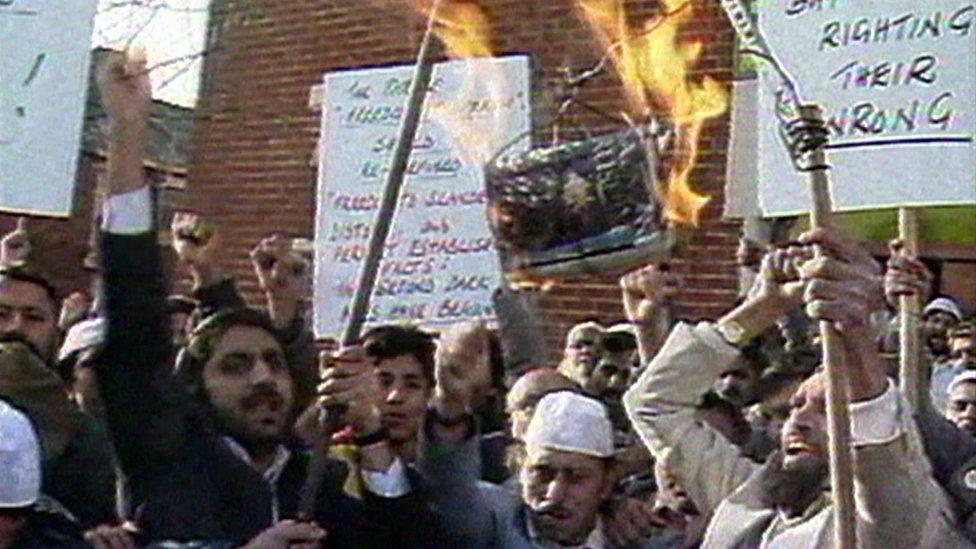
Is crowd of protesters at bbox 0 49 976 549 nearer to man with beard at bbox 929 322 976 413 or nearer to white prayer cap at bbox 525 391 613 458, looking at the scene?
white prayer cap at bbox 525 391 613 458

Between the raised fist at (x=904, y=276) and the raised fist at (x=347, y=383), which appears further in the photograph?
the raised fist at (x=904, y=276)

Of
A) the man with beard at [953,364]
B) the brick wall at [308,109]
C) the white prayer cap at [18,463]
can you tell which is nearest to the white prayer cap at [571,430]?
the white prayer cap at [18,463]

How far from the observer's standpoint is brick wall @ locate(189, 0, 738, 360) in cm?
945

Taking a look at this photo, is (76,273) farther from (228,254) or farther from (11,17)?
(11,17)

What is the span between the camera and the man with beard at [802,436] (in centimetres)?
350

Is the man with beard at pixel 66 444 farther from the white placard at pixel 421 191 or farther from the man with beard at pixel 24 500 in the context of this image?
the white placard at pixel 421 191

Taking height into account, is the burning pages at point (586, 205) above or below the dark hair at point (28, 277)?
above

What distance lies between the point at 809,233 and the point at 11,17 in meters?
3.19

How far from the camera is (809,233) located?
3.48 metres

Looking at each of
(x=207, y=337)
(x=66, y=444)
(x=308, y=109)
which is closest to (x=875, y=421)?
(x=207, y=337)

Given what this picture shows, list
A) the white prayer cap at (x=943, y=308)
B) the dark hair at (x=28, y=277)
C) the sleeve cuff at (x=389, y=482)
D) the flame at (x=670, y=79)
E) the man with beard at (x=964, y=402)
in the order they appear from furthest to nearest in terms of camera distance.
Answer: the white prayer cap at (x=943, y=308), the flame at (x=670, y=79), the man with beard at (x=964, y=402), the dark hair at (x=28, y=277), the sleeve cuff at (x=389, y=482)

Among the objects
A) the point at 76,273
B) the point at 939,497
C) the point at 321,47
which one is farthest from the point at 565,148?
the point at 76,273

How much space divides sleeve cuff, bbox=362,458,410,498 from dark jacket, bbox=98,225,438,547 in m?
0.04

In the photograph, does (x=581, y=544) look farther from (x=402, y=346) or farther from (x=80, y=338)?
(x=80, y=338)
